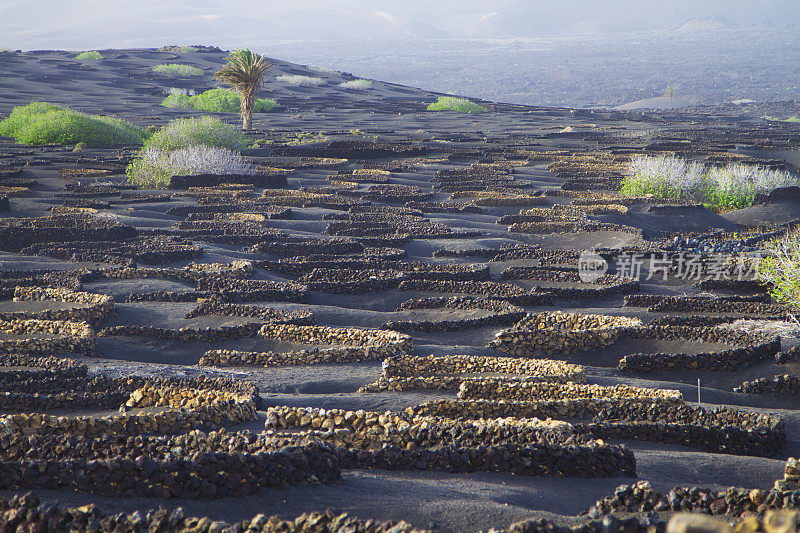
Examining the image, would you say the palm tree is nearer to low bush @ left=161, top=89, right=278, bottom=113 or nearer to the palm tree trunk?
the palm tree trunk

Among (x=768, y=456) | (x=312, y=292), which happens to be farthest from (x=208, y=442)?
(x=312, y=292)

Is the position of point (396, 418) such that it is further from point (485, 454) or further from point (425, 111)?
point (425, 111)

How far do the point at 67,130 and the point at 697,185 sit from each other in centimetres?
2596

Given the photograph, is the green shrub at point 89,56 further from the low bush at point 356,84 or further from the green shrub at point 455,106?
the green shrub at point 455,106

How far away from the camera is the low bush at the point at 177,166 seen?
76.8 feet

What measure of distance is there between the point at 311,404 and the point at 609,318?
15.1ft

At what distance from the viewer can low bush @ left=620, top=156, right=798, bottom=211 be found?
76.1 feet

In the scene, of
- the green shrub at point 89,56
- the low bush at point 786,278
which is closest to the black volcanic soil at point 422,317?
the low bush at point 786,278

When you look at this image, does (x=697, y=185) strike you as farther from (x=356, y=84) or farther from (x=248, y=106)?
(x=356, y=84)

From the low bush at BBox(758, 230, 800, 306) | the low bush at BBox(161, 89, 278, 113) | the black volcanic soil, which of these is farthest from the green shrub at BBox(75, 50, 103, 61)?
the low bush at BBox(758, 230, 800, 306)

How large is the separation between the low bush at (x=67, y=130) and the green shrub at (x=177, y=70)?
1570 inches

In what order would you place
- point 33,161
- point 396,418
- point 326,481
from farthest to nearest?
1. point 33,161
2. point 396,418
3. point 326,481

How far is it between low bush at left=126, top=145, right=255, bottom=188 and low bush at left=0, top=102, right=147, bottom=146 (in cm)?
1030

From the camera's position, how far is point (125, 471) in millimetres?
3906
